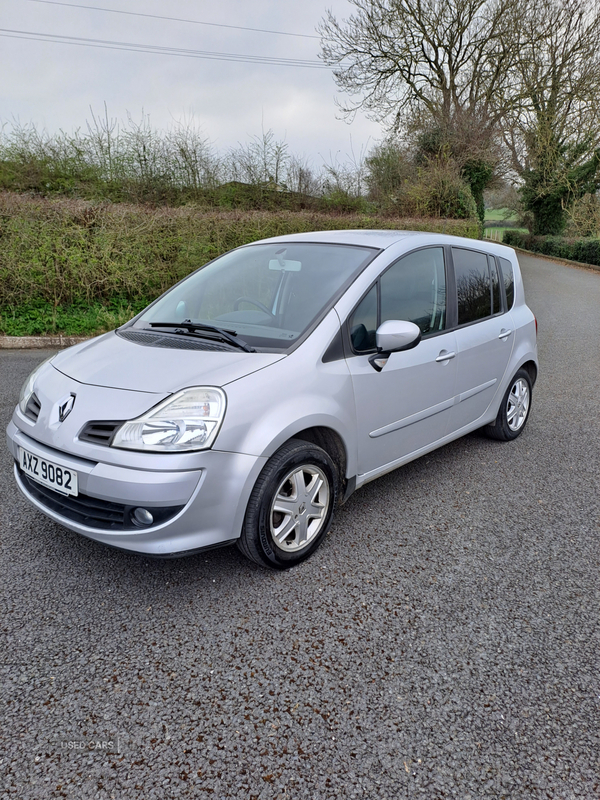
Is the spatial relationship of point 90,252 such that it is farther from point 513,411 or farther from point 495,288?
point 513,411

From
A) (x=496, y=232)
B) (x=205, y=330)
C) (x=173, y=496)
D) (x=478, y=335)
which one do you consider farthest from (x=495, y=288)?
(x=496, y=232)

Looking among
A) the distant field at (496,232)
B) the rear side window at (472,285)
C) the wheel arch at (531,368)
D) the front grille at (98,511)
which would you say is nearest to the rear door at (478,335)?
the rear side window at (472,285)

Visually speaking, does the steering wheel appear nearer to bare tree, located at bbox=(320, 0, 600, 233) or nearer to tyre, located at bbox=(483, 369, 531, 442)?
tyre, located at bbox=(483, 369, 531, 442)

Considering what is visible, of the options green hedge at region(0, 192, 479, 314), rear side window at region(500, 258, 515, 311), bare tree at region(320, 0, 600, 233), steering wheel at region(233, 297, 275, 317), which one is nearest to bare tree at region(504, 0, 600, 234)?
bare tree at region(320, 0, 600, 233)

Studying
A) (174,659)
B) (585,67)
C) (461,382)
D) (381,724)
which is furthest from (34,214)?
(585,67)

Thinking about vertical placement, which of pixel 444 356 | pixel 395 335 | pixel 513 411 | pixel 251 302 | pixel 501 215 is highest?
pixel 501 215

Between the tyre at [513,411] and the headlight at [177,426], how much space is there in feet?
9.12

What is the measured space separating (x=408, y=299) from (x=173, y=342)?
1411 mm

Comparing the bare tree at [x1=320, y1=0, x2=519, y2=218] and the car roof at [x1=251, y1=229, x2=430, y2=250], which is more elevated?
the bare tree at [x1=320, y1=0, x2=519, y2=218]

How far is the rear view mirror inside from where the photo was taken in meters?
3.42

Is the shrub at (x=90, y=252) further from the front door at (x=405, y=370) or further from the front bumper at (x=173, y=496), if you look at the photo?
the front bumper at (x=173, y=496)

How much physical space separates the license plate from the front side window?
1.54m

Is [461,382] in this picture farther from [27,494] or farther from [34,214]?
[34,214]

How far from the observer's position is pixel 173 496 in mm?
2316
